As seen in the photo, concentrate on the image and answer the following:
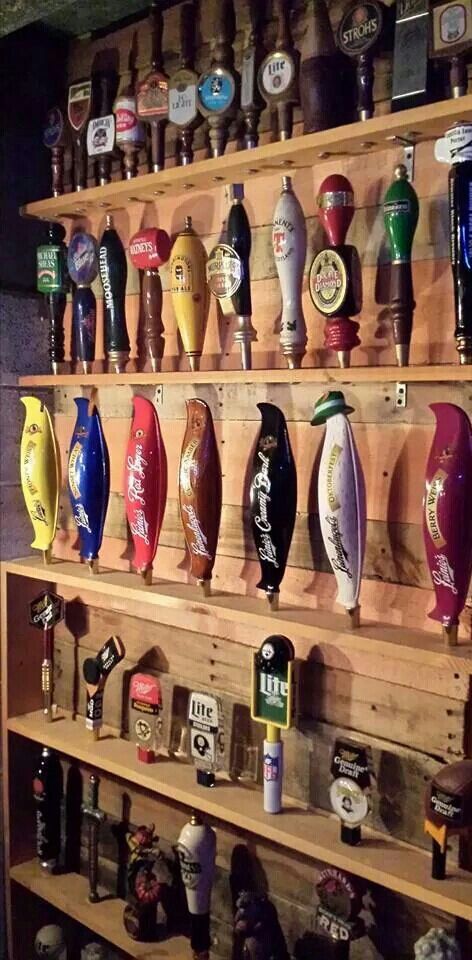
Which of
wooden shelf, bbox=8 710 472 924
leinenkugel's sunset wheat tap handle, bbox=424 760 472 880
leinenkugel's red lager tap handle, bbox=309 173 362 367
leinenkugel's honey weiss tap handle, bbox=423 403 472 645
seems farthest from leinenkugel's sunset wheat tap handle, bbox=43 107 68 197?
leinenkugel's sunset wheat tap handle, bbox=424 760 472 880

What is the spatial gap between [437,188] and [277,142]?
327 mm

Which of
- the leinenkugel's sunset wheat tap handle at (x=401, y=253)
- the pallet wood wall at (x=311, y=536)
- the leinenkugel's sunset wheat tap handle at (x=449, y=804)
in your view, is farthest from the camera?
the pallet wood wall at (x=311, y=536)

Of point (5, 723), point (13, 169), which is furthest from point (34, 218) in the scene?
point (5, 723)

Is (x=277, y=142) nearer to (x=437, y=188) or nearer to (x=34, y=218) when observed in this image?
(x=437, y=188)

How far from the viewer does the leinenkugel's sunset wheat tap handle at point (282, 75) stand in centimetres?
166

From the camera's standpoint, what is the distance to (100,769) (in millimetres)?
2246

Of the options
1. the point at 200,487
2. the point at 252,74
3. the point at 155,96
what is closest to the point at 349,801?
the point at 200,487

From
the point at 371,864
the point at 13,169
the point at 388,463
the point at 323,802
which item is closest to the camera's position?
the point at 371,864

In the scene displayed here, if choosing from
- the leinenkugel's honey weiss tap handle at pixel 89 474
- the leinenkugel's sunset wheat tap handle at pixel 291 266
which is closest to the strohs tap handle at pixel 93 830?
the leinenkugel's honey weiss tap handle at pixel 89 474

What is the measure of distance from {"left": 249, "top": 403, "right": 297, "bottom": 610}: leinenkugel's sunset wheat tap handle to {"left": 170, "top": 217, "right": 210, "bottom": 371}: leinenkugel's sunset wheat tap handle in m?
0.27

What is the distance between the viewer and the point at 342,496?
1.52 m

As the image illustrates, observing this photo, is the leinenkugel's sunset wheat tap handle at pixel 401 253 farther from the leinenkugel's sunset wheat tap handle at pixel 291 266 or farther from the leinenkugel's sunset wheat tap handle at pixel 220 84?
the leinenkugel's sunset wheat tap handle at pixel 220 84

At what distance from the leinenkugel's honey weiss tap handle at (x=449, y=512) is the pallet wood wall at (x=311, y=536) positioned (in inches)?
4.7

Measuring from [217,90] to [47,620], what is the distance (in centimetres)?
131
